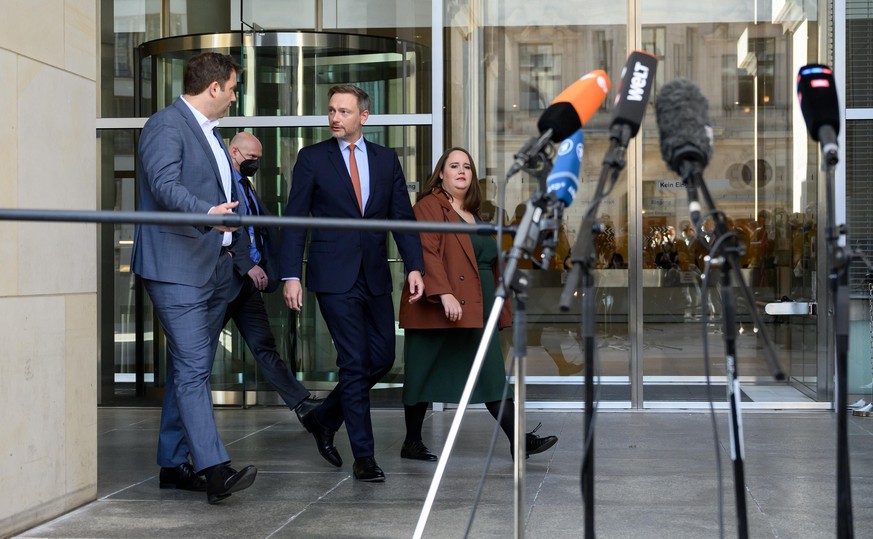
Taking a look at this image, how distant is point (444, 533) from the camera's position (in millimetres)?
4250

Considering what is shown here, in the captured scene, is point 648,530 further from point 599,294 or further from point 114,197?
point 114,197

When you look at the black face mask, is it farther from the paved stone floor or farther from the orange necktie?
the paved stone floor

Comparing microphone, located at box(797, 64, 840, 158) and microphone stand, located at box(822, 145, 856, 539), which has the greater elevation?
microphone, located at box(797, 64, 840, 158)

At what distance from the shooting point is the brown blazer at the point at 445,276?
5.70 metres

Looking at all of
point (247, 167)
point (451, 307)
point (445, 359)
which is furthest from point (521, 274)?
point (247, 167)

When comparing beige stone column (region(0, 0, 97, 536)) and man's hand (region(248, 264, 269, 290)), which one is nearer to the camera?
beige stone column (region(0, 0, 97, 536))

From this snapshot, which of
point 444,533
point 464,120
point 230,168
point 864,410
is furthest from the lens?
point 464,120

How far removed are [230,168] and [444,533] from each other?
197 centimetres

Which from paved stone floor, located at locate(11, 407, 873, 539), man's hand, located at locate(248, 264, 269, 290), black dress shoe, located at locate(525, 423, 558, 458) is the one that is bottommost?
paved stone floor, located at locate(11, 407, 873, 539)

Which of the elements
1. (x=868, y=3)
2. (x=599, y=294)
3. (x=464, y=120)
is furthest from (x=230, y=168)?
(x=868, y=3)

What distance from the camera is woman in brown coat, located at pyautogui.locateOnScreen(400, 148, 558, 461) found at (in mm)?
5703

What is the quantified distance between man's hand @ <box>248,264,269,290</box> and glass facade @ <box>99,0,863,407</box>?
8.36 feet

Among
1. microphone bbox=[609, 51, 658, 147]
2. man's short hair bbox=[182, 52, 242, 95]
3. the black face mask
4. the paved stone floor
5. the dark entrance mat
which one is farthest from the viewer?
the dark entrance mat

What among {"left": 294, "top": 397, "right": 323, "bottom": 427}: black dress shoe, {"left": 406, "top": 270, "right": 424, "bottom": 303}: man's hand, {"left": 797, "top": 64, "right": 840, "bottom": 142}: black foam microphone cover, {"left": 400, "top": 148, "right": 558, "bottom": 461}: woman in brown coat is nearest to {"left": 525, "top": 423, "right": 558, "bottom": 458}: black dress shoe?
{"left": 400, "top": 148, "right": 558, "bottom": 461}: woman in brown coat
